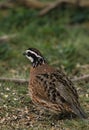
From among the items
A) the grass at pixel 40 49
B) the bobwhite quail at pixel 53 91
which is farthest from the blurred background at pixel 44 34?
the bobwhite quail at pixel 53 91

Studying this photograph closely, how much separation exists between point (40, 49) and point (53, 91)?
3.75 meters

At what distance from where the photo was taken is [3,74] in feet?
32.8

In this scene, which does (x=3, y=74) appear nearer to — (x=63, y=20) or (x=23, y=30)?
(x=23, y=30)

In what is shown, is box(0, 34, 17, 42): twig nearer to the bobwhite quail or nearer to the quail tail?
the bobwhite quail

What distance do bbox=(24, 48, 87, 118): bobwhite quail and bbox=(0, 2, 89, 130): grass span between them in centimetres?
22

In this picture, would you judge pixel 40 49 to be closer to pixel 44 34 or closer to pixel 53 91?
pixel 44 34

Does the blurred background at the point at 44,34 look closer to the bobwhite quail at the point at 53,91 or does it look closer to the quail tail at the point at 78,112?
the bobwhite quail at the point at 53,91

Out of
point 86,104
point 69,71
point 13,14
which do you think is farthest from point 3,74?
point 13,14

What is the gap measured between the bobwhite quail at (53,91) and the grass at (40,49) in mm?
220

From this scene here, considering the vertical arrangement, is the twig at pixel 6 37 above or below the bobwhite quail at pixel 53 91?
above

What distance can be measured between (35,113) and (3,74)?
2101mm

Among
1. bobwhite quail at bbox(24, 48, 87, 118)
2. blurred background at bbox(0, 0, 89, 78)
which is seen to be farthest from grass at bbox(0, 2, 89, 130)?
bobwhite quail at bbox(24, 48, 87, 118)

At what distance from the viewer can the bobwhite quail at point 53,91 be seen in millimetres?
7410

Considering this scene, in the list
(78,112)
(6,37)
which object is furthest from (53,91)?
(6,37)
